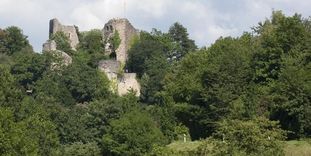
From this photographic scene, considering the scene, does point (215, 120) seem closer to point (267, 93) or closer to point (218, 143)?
point (267, 93)

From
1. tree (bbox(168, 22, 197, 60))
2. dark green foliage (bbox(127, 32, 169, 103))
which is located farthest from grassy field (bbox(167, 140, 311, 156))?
tree (bbox(168, 22, 197, 60))

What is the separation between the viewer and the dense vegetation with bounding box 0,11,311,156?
3616 centimetres

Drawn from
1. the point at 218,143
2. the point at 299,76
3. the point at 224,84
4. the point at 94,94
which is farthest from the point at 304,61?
the point at 94,94

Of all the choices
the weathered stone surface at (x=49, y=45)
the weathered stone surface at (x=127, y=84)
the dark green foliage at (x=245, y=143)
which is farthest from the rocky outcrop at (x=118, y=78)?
the dark green foliage at (x=245, y=143)

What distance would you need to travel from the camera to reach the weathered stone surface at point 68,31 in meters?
83.1

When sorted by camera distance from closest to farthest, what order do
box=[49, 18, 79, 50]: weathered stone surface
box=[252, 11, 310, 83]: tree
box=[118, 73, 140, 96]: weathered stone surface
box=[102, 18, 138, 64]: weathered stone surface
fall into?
Answer: 1. box=[252, 11, 310, 83]: tree
2. box=[118, 73, 140, 96]: weathered stone surface
3. box=[102, 18, 138, 64]: weathered stone surface
4. box=[49, 18, 79, 50]: weathered stone surface

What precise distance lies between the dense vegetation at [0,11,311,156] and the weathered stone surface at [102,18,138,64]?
80cm

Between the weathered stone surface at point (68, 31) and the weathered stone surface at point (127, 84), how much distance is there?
31.0 feet

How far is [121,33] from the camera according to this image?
7931 cm

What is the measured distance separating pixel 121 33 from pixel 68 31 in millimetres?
7293

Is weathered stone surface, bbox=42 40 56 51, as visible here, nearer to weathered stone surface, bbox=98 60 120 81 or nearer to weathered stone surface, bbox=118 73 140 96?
weathered stone surface, bbox=98 60 120 81

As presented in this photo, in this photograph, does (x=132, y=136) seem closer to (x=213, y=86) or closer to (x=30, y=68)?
(x=213, y=86)

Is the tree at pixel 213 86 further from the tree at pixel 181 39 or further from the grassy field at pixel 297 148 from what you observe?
the tree at pixel 181 39

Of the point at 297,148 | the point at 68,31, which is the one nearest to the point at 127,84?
the point at 68,31
